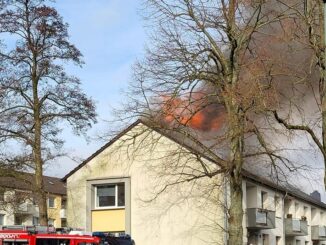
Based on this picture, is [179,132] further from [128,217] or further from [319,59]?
[128,217]

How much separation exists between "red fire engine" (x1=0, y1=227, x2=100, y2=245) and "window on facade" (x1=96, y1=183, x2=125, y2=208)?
15.8 meters

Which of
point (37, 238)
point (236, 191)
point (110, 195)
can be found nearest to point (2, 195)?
point (37, 238)

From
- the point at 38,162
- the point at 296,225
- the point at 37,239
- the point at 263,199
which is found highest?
the point at 38,162

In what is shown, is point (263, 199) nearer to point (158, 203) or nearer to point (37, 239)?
point (158, 203)

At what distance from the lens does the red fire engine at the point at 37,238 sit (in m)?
18.8

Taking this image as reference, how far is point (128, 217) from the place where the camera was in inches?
1341

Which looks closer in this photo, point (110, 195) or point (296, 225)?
point (110, 195)

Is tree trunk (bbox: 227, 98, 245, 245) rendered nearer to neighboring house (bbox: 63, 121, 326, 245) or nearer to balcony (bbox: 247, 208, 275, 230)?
neighboring house (bbox: 63, 121, 326, 245)

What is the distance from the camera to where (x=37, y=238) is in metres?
18.9

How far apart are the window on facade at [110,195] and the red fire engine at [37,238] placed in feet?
51.7

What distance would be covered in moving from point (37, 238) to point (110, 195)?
54.8ft

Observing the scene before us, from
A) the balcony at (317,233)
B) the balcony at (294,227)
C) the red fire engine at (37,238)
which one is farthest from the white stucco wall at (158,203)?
the balcony at (317,233)

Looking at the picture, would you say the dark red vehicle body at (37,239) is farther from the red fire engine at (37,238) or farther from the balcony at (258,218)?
the balcony at (258,218)

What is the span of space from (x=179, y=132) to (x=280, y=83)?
17.6 ft
